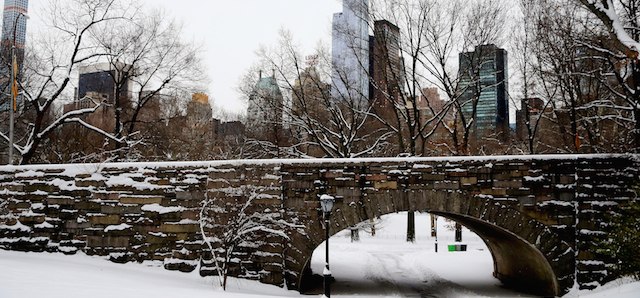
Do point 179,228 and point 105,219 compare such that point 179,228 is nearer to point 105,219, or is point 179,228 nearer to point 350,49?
point 105,219

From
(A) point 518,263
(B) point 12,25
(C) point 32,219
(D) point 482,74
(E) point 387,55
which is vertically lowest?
(A) point 518,263

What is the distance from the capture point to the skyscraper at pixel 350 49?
16812 millimetres

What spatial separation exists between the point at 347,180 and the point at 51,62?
40.4 ft

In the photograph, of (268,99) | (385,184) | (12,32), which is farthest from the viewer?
(268,99)

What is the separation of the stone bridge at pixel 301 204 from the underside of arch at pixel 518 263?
0.60ft

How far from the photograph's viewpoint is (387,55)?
16.4 m

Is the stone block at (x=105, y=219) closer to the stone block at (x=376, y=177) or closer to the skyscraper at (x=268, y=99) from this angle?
the stone block at (x=376, y=177)

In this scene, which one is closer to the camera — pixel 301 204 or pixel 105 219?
pixel 301 204

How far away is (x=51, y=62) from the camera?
1505 cm

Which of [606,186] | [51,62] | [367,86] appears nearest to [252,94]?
[367,86]

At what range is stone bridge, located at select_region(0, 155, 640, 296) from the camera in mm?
8781

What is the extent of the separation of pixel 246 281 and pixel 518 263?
722 centimetres

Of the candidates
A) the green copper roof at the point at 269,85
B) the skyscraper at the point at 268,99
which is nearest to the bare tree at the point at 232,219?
the skyscraper at the point at 268,99

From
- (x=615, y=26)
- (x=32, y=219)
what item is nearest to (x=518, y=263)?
(x=615, y=26)
